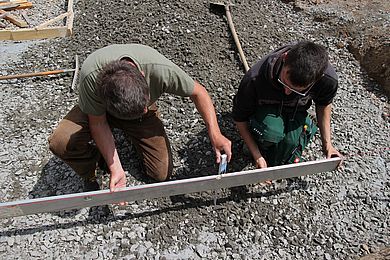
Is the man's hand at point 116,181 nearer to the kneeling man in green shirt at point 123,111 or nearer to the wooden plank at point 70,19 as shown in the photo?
the kneeling man in green shirt at point 123,111

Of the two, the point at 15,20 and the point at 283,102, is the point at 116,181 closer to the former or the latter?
the point at 283,102

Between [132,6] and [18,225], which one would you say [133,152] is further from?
[132,6]

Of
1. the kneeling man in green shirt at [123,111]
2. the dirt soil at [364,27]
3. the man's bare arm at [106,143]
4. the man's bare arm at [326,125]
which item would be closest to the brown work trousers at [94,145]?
the kneeling man in green shirt at [123,111]

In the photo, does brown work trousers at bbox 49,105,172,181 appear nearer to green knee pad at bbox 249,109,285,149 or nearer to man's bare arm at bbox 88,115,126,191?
man's bare arm at bbox 88,115,126,191

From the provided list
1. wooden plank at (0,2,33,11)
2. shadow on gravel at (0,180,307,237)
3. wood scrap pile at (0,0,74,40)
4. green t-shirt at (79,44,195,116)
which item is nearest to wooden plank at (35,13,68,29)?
wood scrap pile at (0,0,74,40)

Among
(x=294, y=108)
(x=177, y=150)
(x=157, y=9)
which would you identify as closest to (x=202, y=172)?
(x=177, y=150)

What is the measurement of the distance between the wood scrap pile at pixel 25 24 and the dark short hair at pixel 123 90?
3111mm

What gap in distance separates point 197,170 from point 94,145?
3.31 feet

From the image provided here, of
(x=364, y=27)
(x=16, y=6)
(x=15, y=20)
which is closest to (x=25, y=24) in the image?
(x=15, y=20)

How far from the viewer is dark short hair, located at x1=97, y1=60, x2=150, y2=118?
2.35 m

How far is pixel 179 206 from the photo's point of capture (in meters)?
3.36

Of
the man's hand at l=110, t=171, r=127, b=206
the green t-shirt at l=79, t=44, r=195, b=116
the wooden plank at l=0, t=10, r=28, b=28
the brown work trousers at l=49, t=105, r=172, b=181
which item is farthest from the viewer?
the wooden plank at l=0, t=10, r=28, b=28

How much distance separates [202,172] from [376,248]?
1644mm

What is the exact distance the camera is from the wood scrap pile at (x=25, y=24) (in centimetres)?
518
